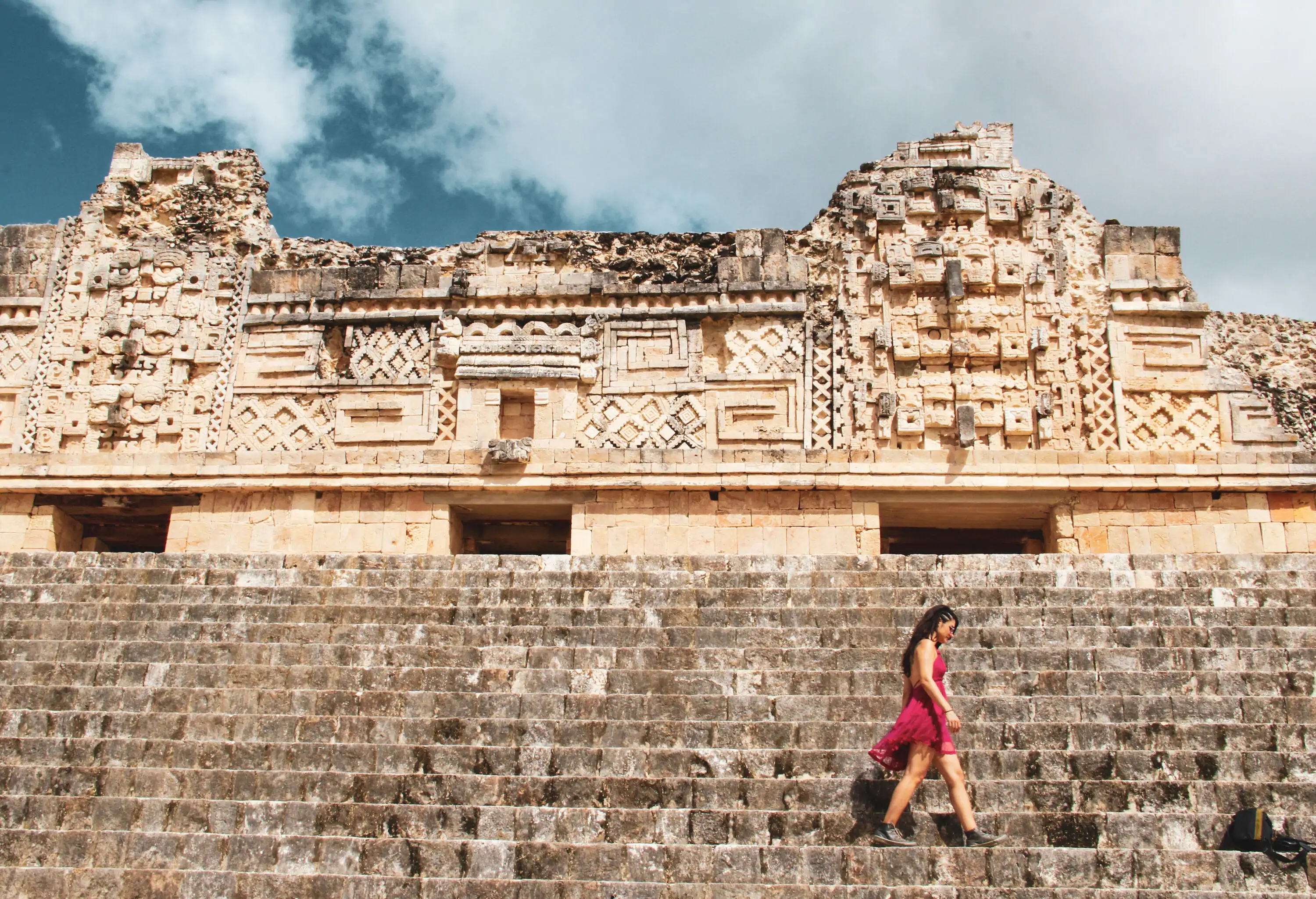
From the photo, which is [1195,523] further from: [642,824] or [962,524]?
[642,824]

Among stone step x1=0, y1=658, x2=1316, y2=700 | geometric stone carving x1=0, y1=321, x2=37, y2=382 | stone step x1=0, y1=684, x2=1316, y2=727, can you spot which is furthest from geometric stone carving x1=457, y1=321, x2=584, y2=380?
stone step x1=0, y1=684, x2=1316, y2=727

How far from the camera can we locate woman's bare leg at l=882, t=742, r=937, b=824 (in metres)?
5.40

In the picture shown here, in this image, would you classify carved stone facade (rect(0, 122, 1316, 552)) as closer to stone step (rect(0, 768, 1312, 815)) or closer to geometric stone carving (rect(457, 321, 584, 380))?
geometric stone carving (rect(457, 321, 584, 380))

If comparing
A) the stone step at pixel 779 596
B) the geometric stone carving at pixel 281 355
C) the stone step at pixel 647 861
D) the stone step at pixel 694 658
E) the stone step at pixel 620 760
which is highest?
the geometric stone carving at pixel 281 355

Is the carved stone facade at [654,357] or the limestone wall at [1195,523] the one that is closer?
the limestone wall at [1195,523]

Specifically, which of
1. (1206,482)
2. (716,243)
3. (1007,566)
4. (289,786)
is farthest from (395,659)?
(1206,482)

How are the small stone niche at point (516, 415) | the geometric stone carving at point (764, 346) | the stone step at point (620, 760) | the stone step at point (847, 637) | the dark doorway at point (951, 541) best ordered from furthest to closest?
the dark doorway at point (951, 541), the small stone niche at point (516, 415), the geometric stone carving at point (764, 346), the stone step at point (847, 637), the stone step at point (620, 760)

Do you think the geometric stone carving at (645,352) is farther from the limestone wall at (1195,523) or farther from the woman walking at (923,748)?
the woman walking at (923,748)

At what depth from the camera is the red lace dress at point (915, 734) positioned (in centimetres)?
540

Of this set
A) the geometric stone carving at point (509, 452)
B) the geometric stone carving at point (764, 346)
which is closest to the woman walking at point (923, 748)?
the geometric stone carving at point (509, 452)

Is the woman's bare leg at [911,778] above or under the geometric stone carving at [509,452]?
under

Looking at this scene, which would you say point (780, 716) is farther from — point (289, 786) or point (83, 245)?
point (83, 245)

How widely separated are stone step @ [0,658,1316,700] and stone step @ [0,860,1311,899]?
4.55 feet

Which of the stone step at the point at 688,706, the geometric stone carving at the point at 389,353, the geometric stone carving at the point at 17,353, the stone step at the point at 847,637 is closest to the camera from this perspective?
the stone step at the point at 688,706
